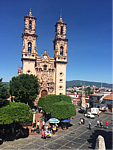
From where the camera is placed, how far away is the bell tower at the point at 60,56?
45.4 meters

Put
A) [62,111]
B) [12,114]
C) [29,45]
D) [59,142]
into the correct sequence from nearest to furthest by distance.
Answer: [12,114], [59,142], [62,111], [29,45]

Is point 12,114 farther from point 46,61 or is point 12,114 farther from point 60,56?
point 60,56

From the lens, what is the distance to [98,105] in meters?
47.6

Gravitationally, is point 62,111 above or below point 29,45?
below

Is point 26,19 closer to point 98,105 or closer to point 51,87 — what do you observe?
point 51,87

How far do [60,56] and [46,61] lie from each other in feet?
15.8

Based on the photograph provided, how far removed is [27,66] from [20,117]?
27.5 m

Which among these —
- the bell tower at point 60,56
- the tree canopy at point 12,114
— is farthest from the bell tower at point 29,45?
the tree canopy at point 12,114

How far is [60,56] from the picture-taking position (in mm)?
45781

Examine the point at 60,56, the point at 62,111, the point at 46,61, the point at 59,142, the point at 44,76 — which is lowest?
the point at 59,142

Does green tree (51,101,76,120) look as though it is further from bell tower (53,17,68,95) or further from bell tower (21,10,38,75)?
bell tower (21,10,38,75)

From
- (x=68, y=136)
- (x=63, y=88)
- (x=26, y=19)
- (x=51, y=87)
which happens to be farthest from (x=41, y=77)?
(x=68, y=136)

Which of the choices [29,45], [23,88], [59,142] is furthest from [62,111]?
[29,45]

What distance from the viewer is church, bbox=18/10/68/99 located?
4359cm
